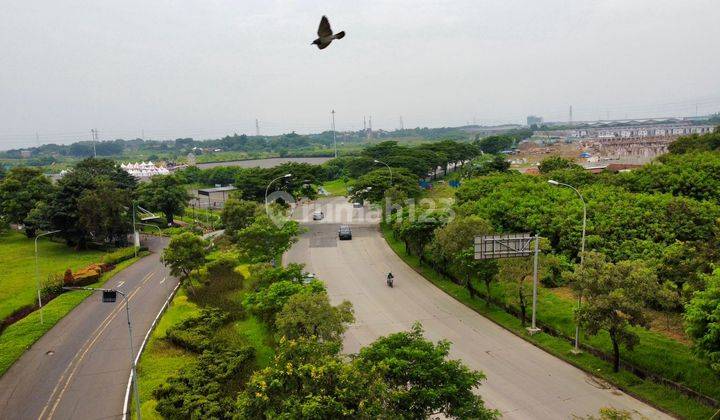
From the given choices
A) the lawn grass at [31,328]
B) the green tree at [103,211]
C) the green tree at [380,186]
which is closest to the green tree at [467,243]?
the green tree at [380,186]

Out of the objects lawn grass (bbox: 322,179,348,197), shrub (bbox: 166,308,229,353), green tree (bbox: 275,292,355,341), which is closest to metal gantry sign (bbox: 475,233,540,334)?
green tree (bbox: 275,292,355,341)

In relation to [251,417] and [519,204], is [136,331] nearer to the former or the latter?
[251,417]

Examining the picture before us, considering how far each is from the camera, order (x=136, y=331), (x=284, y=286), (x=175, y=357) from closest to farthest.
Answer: (x=284, y=286), (x=175, y=357), (x=136, y=331)

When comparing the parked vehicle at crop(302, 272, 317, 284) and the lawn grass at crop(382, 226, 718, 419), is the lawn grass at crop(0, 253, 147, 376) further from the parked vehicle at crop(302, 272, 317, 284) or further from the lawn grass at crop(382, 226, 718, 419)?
the lawn grass at crop(382, 226, 718, 419)

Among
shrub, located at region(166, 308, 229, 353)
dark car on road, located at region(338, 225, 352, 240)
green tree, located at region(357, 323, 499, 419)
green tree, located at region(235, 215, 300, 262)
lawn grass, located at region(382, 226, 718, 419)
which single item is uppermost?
green tree, located at region(235, 215, 300, 262)

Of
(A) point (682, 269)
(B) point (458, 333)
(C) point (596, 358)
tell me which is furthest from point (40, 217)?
(A) point (682, 269)

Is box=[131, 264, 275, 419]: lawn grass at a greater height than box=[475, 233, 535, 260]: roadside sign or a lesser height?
lesser

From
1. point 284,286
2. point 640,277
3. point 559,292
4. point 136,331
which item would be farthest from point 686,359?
point 136,331
